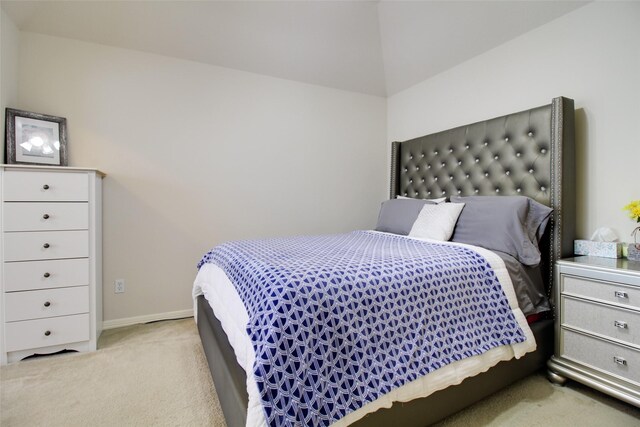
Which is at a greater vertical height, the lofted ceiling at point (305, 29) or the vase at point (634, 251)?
the lofted ceiling at point (305, 29)

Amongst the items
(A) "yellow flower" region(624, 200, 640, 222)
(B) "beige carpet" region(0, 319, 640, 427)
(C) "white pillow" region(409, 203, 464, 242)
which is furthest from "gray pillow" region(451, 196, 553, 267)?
(B) "beige carpet" region(0, 319, 640, 427)

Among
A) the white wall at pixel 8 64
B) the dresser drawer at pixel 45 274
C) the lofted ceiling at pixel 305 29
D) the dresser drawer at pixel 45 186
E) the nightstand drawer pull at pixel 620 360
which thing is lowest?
the nightstand drawer pull at pixel 620 360

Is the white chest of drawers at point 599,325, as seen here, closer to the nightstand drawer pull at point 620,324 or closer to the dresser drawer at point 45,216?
the nightstand drawer pull at point 620,324

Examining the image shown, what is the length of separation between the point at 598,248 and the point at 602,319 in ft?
1.59

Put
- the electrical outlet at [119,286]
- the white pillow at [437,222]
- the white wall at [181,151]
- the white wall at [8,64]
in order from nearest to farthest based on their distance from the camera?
the white wall at [8,64]
the white pillow at [437,222]
the white wall at [181,151]
the electrical outlet at [119,286]

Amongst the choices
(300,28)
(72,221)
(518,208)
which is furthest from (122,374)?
(300,28)

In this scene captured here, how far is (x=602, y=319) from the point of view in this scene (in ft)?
4.86

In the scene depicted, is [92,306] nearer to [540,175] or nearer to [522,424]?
[522,424]

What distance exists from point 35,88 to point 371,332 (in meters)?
2.79

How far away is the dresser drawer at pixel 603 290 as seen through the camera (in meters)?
1.38

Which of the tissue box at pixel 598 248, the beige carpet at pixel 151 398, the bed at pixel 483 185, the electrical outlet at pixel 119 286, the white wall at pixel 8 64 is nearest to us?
the bed at pixel 483 185

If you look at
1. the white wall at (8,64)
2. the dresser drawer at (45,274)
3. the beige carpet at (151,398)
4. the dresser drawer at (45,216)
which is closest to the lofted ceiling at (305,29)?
the white wall at (8,64)

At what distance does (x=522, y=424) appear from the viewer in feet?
4.36

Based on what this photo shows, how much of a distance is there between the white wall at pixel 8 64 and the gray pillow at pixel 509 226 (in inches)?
122
